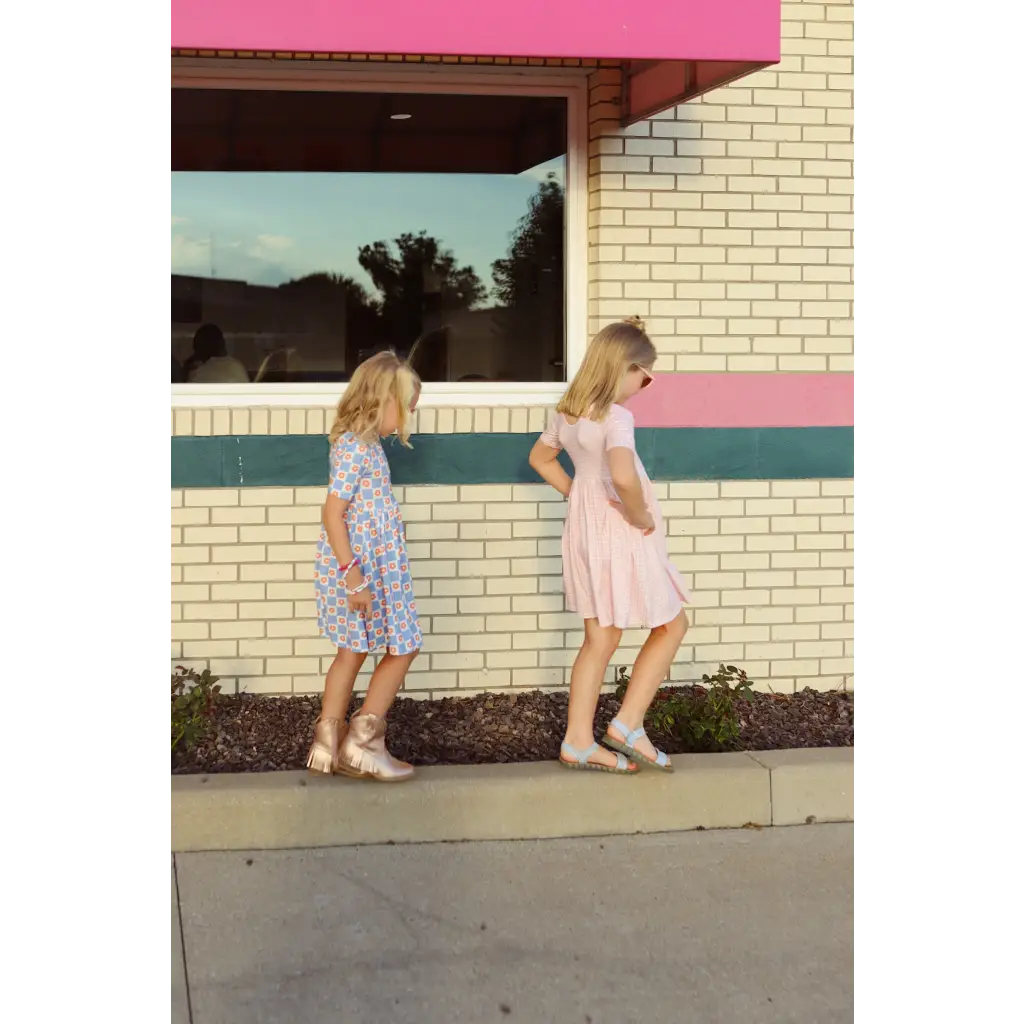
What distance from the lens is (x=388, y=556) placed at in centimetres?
512

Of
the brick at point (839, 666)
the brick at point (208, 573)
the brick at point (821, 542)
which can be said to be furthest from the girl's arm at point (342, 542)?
the brick at point (839, 666)

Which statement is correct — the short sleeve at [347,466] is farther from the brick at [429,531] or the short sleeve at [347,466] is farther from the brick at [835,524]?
the brick at [835,524]

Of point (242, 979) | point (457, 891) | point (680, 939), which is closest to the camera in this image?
point (242, 979)

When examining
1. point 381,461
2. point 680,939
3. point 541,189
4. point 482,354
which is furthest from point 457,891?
point 541,189

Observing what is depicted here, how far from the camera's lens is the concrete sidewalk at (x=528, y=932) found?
152 inches

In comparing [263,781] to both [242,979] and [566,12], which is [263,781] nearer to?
[242,979]

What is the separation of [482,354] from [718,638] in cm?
175

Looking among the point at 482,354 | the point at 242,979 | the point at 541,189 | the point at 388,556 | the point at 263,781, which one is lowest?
the point at 242,979

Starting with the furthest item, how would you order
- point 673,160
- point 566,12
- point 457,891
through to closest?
1. point 673,160
2. point 566,12
3. point 457,891

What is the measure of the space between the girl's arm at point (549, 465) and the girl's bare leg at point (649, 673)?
2.16 feet

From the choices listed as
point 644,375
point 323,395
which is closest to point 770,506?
point 644,375

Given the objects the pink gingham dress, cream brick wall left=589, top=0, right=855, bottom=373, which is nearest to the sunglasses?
the pink gingham dress

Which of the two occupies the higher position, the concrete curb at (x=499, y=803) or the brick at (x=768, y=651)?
the brick at (x=768, y=651)

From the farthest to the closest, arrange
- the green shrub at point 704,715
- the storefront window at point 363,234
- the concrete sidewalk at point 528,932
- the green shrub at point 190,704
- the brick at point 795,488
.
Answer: the brick at point 795,488
the storefront window at point 363,234
the green shrub at point 704,715
the green shrub at point 190,704
the concrete sidewalk at point 528,932
